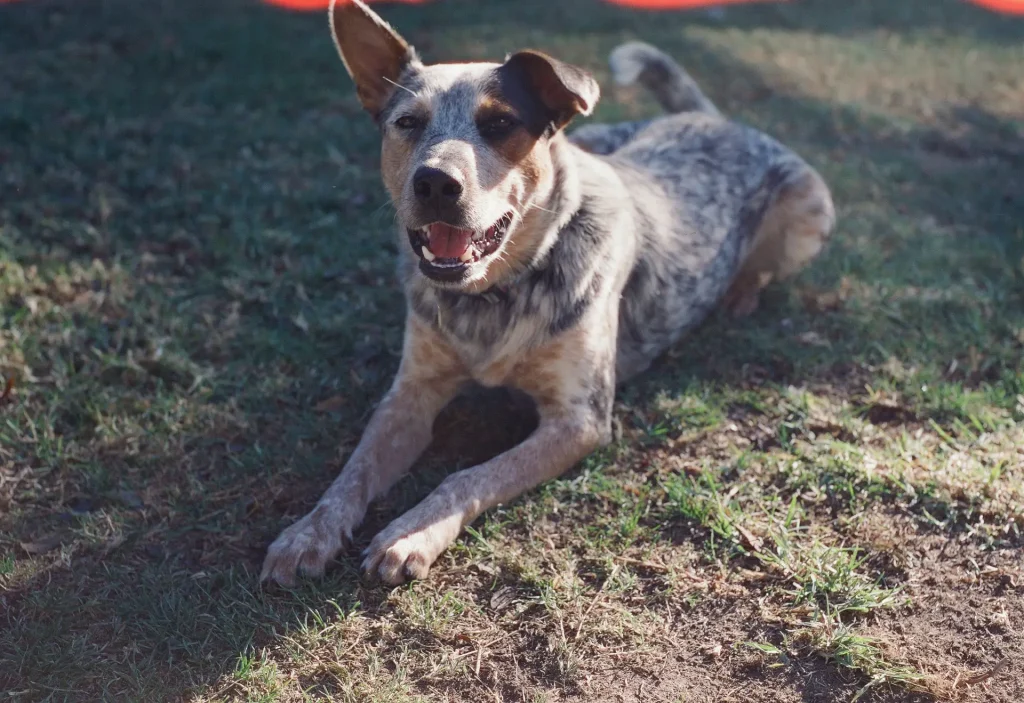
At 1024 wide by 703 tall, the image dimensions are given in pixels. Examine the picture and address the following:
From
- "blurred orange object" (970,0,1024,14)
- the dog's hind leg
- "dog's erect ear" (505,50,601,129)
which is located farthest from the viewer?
"blurred orange object" (970,0,1024,14)

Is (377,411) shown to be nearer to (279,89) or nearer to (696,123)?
(696,123)

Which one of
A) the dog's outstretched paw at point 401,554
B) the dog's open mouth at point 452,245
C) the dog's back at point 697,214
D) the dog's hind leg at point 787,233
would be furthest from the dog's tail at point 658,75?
the dog's outstretched paw at point 401,554

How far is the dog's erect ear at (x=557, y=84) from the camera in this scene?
10.8 ft

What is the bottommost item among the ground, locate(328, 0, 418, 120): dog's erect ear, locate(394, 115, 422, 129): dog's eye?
the ground

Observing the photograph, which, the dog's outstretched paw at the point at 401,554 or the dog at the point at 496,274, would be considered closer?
the dog's outstretched paw at the point at 401,554

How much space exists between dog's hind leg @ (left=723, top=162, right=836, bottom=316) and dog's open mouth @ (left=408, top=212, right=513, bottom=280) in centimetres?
193

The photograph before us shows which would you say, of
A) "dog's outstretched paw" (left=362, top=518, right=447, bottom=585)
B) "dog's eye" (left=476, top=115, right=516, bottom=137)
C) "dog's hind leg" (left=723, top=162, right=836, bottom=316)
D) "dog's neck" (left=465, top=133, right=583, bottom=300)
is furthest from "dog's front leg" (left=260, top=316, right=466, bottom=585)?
"dog's hind leg" (left=723, top=162, right=836, bottom=316)

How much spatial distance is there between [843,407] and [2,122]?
5729 millimetres

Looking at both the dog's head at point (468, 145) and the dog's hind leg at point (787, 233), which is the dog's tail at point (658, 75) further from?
the dog's head at point (468, 145)

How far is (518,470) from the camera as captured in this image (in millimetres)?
3412

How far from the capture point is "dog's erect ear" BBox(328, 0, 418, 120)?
11.8 ft

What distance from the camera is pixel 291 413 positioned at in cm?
393

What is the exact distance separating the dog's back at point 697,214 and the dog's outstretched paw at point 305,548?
1.58m

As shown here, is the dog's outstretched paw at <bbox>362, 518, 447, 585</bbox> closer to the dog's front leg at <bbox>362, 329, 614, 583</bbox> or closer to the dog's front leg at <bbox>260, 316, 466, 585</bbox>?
the dog's front leg at <bbox>362, 329, 614, 583</bbox>
